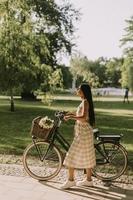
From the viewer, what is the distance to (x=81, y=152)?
805cm

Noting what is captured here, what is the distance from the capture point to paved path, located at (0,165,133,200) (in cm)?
730

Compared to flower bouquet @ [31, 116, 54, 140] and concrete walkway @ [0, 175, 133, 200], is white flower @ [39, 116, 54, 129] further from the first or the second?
Answer: concrete walkway @ [0, 175, 133, 200]

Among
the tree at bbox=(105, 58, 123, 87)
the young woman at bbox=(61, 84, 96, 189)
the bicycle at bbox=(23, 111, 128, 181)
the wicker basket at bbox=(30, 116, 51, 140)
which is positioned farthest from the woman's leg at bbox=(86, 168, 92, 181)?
the tree at bbox=(105, 58, 123, 87)

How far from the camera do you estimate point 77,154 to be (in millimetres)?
8062

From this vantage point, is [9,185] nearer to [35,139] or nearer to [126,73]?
[35,139]

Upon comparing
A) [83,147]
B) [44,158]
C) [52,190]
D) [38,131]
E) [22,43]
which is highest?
[22,43]

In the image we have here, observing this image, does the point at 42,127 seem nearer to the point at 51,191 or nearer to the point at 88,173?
the point at 88,173

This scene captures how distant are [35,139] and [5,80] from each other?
57.5 feet

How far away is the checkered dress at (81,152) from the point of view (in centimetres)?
805

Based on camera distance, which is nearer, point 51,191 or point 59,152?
point 51,191

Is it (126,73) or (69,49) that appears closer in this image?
(69,49)

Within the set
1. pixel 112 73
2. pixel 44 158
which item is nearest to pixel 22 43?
pixel 44 158

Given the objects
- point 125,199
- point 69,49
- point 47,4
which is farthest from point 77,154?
point 69,49

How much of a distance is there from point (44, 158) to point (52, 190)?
3.46 ft
